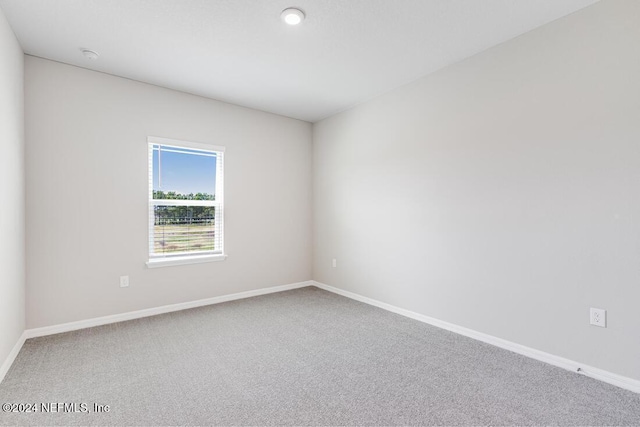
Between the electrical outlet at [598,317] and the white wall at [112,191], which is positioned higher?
the white wall at [112,191]

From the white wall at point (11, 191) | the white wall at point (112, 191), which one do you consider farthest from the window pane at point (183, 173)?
the white wall at point (11, 191)

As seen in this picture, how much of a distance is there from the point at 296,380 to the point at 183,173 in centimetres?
283

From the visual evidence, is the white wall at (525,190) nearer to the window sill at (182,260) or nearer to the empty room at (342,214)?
the empty room at (342,214)

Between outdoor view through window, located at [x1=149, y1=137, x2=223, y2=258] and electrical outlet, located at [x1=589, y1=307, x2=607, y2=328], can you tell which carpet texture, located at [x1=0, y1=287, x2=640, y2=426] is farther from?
outdoor view through window, located at [x1=149, y1=137, x2=223, y2=258]

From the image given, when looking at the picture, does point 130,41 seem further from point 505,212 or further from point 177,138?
point 505,212

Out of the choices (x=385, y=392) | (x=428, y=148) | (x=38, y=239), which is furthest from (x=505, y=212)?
(x=38, y=239)

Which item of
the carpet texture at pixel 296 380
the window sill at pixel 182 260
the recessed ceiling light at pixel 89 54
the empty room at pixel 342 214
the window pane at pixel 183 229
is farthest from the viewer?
the window pane at pixel 183 229

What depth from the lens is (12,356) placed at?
8.07 ft

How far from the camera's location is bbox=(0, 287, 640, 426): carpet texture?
1821mm

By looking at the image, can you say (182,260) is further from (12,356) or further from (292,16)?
(292,16)

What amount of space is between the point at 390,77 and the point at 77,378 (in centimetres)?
383

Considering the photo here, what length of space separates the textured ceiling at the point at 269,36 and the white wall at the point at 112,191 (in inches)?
11.4

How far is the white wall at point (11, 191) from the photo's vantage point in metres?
2.28

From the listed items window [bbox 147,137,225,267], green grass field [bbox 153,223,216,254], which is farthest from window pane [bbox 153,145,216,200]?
green grass field [bbox 153,223,216,254]
